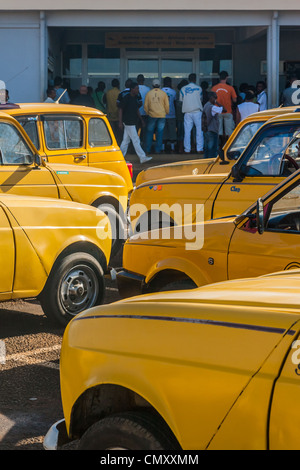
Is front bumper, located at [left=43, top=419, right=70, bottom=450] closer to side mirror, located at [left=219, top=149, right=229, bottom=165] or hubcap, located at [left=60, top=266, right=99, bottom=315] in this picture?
hubcap, located at [left=60, top=266, right=99, bottom=315]

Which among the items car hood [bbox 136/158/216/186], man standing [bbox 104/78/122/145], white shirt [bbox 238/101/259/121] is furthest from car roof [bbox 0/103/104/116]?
man standing [bbox 104/78/122/145]

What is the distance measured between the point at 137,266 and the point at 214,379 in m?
3.70

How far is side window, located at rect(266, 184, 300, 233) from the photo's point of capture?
5438 mm

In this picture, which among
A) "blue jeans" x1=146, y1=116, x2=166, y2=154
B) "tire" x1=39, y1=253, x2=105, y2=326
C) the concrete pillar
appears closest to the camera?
"tire" x1=39, y1=253, x2=105, y2=326

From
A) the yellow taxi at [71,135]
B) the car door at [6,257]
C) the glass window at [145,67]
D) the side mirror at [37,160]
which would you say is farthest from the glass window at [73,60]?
the car door at [6,257]

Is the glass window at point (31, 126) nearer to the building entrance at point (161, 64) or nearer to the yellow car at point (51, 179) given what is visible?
the yellow car at point (51, 179)

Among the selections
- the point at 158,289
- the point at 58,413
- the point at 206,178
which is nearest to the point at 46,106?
the point at 206,178

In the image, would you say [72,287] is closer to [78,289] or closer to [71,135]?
[78,289]

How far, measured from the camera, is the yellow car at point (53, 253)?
7047 millimetres

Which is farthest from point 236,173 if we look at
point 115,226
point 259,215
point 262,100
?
point 262,100

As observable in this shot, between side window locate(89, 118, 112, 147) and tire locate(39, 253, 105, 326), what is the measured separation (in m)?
4.92

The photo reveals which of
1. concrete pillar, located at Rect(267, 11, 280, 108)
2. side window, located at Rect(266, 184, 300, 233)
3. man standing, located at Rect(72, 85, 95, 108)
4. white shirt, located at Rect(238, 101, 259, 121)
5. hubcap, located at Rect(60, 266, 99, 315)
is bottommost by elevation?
hubcap, located at Rect(60, 266, 99, 315)

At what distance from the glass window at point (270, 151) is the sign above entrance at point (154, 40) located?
18006 mm
